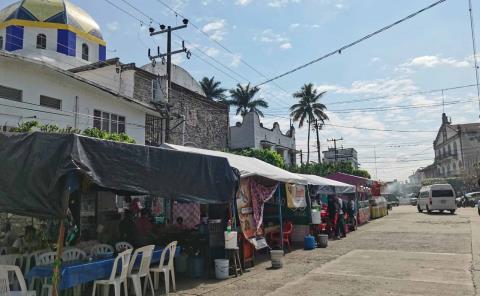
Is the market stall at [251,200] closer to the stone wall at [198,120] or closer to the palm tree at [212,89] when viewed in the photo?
the stone wall at [198,120]

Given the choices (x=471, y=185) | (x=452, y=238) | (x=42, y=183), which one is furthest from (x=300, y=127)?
(x=42, y=183)

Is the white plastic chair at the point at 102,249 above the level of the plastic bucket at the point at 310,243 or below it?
above

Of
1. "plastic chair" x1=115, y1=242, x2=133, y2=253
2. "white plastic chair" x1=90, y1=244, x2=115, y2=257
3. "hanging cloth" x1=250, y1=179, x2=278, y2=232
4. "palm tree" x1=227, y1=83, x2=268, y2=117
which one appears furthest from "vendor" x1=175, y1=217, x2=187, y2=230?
"palm tree" x1=227, y1=83, x2=268, y2=117

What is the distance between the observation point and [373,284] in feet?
28.9

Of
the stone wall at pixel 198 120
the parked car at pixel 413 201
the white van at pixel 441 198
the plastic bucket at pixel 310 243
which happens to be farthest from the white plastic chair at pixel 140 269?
the parked car at pixel 413 201

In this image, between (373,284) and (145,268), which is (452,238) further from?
(145,268)

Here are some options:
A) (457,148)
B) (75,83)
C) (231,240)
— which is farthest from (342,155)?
(231,240)

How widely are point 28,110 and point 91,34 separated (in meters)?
15.9

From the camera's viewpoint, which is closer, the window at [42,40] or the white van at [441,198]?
the window at [42,40]

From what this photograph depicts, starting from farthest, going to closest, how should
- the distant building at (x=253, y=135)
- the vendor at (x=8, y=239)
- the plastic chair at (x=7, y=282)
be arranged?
the distant building at (x=253, y=135) → the vendor at (x=8, y=239) → the plastic chair at (x=7, y=282)

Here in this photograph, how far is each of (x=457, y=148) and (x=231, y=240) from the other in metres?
76.3

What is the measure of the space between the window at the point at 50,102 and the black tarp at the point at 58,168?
13330 millimetres

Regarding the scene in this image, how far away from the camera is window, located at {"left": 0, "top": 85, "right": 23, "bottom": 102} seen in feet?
56.0

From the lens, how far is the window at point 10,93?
17062mm
